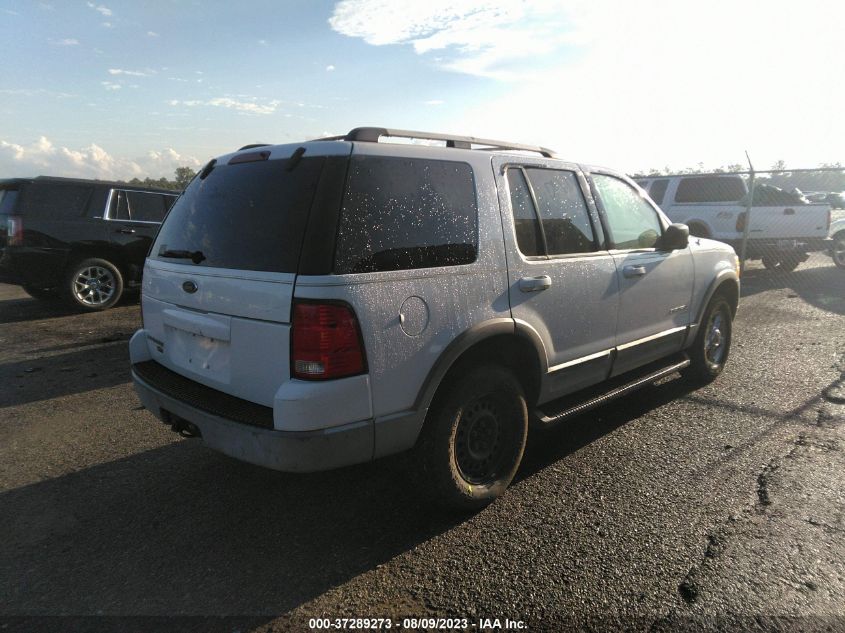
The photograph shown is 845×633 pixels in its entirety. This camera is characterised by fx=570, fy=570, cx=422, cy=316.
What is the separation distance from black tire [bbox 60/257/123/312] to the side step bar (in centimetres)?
758

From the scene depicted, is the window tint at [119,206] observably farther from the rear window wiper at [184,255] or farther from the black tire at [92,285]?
the rear window wiper at [184,255]

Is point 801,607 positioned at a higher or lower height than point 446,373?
lower

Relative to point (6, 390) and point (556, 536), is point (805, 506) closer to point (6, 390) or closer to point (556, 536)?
point (556, 536)

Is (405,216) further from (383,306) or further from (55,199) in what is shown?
(55,199)

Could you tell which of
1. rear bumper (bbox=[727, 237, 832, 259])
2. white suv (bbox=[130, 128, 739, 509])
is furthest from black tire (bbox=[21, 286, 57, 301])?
rear bumper (bbox=[727, 237, 832, 259])

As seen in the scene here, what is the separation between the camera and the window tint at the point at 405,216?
2.52 meters

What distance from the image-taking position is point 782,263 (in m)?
13.0

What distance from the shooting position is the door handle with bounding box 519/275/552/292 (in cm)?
315

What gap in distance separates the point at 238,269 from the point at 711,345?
443cm

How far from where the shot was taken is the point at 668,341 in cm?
452

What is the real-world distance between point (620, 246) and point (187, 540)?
3.23 metres

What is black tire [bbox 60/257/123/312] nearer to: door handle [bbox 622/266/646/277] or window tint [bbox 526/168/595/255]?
window tint [bbox 526/168/595/255]

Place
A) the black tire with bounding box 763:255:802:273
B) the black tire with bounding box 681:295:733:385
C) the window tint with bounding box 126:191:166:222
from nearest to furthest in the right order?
1. the black tire with bounding box 681:295:733:385
2. the window tint with bounding box 126:191:166:222
3. the black tire with bounding box 763:255:802:273

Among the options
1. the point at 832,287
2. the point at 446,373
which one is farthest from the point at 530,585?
the point at 832,287
